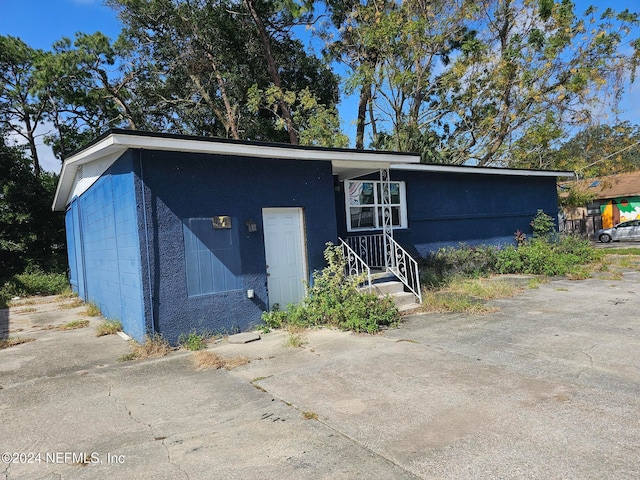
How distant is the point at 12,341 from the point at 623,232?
28.8 meters

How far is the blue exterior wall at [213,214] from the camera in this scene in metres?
6.38

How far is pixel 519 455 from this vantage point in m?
3.00

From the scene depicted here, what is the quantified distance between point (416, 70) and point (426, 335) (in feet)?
42.9

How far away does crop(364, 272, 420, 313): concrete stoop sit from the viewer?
27.7 ft

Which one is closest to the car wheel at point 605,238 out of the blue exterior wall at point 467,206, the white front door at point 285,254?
the blue exterior wall at point 467,206

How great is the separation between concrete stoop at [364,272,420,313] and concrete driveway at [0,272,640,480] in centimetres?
167

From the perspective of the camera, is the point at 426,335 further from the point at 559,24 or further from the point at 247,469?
the point at 559,24

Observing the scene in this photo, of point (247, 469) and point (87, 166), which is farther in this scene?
point (87, 166)

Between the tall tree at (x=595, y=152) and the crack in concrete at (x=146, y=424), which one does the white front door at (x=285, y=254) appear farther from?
the tall tree at (x=595, y=152)

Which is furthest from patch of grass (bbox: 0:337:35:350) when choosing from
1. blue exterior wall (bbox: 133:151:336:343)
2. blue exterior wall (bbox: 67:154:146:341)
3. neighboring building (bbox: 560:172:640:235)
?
neighboring building (bbox: 560:172:640:235)

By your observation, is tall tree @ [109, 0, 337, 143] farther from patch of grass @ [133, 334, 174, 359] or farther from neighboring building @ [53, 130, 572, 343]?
patch of grass @ [133, 334, 174, 359]

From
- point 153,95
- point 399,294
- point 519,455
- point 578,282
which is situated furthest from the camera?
point 153,95

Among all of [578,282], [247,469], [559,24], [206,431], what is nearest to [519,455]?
[247,469]

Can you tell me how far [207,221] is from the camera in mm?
6887
